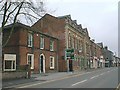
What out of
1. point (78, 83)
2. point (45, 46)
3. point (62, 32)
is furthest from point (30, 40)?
point (78, 83)

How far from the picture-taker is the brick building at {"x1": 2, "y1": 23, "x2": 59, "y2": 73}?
120 feet

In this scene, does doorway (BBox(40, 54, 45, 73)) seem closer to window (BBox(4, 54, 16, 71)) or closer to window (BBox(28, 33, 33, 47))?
window (BBox(28, 33, 33, 47))

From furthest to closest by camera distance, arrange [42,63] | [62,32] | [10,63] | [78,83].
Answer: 1. [62,32]
2. [42,63]
3. [10,63]
4. [78,83]

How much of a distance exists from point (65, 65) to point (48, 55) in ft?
21.9

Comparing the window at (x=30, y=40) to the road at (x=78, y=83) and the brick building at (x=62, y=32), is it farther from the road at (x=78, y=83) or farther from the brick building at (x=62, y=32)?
the road at (x=78, y=83)

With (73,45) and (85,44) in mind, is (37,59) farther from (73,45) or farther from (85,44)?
(85,44)

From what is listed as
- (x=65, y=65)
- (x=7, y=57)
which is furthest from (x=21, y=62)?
(x=65, y=65)

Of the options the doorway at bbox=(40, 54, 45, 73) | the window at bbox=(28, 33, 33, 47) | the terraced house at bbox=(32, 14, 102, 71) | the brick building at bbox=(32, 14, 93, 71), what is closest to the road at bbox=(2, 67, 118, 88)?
the window at bbox=(28, 33, 33, 47)

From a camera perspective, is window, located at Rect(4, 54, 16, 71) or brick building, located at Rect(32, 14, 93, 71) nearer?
window, located at Rect(4, 54, 16, 71)

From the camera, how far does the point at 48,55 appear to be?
47.0m

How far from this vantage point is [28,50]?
3981 cm

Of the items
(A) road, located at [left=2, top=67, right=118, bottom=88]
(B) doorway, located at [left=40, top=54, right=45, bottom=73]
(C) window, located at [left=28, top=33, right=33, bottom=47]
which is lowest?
(A) road, located at [left=2, top=67, right=118, bottom=88]

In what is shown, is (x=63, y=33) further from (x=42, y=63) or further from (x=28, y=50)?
(x=28, y=50)

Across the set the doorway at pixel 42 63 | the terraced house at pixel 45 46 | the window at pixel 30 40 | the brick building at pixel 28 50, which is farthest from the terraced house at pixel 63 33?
the window at pixel 30 40
